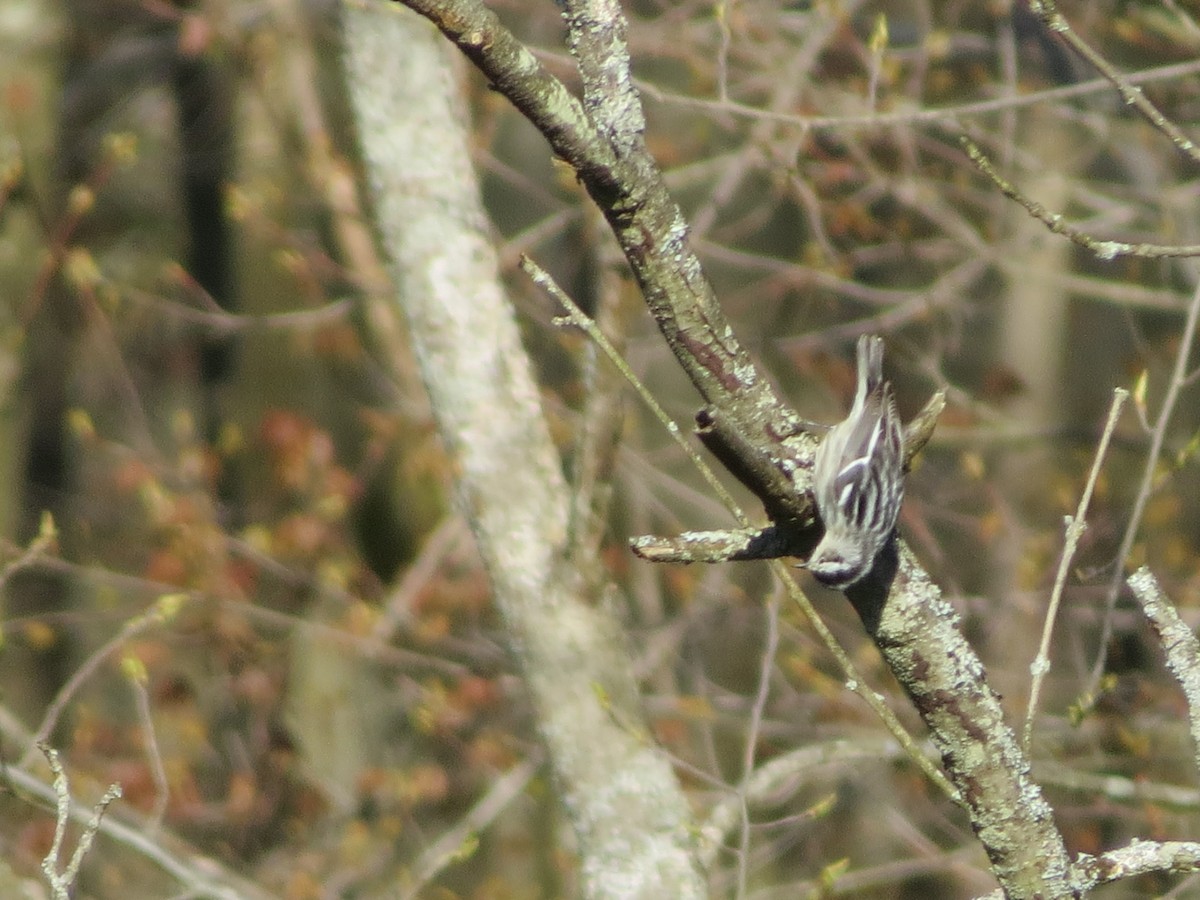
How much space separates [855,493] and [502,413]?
5.10 feet

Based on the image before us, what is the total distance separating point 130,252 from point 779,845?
5.68 meters

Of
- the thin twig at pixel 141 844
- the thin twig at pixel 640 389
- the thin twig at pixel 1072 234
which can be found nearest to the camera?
the thin twig at pixel 640 389

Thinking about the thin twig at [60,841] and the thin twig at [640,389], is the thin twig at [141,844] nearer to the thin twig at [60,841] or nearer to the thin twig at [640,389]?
the thin twig at [60,841]

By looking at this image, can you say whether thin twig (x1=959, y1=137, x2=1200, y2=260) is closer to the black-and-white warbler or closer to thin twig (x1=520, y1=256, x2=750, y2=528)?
the black-and-white warbler

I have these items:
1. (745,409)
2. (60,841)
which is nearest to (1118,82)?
(745,409)

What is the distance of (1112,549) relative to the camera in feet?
17.8

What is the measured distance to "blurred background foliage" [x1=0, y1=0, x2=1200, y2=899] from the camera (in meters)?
5.33

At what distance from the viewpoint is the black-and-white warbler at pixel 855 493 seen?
6.30 ft

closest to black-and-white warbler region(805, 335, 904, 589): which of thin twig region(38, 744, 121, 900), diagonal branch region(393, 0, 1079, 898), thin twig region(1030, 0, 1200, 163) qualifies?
diagonal branch region(393, 0, 1079, 898)

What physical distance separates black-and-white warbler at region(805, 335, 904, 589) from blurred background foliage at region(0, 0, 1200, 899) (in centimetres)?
143

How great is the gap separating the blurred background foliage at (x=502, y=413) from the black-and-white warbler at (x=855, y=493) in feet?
4.71

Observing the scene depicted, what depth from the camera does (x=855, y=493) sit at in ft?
6.87

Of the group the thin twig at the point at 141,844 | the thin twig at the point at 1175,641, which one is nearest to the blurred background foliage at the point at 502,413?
the thin twig at the point at 141,844

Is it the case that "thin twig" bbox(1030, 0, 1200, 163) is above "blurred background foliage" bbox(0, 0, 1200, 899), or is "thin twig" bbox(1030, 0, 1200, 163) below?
above
